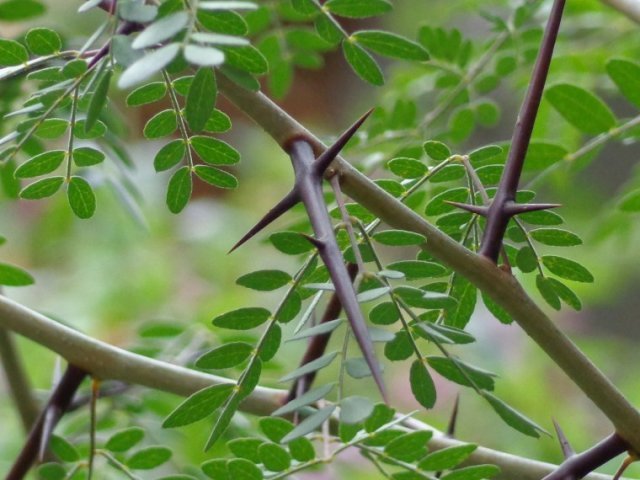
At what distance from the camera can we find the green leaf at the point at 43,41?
0.37 m

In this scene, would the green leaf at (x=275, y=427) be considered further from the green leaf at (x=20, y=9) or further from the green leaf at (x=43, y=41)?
the green leaf at (x=20, y=9)

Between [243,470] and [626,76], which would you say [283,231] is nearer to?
[243,470]

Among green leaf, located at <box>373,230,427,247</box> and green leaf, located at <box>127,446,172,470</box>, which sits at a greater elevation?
green leaf, located at <box>373,230,427,247</box>

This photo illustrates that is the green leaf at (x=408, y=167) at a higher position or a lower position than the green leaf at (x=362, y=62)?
lower

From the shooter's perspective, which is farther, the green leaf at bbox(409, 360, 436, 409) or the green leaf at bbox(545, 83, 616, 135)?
the green leaf at bbox(545, 83, 616, 135)

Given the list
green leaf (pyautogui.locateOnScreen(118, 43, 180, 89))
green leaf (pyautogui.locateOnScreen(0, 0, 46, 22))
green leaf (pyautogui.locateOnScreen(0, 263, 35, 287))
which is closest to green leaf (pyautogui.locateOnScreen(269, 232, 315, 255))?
green leaf (pyautogui.locateOnScreen(118, 43, 180, 89))

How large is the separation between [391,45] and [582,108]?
0.73ft

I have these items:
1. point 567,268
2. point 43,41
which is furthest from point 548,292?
point 43,41

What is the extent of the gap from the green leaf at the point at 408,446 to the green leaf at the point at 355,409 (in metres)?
0.08

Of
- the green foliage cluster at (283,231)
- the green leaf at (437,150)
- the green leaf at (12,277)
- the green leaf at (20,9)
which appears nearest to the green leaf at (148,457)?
the green foliage cluster at (283,231)

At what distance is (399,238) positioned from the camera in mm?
338

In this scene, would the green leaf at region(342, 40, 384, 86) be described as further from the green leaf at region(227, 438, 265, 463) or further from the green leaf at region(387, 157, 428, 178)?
the green leaf at region(227, 438, 265, 463)

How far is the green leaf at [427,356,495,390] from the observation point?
338 millimetres

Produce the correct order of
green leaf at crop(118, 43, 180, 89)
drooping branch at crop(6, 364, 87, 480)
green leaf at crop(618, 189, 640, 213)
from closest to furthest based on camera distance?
green leaf at crop(118, 43, 180, 89)
drooping branch at crop(6, 364, 87, 480)
green leaf at crop(618, 189, 640, 213)
